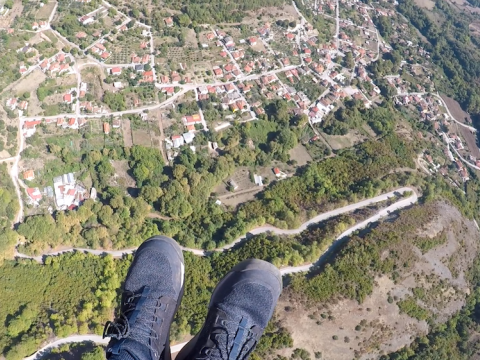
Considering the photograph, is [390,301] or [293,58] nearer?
[390,301]

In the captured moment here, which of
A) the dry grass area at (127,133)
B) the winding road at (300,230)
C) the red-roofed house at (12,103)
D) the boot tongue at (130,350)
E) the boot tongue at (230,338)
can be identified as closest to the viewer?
the boot tongue at (130,350)

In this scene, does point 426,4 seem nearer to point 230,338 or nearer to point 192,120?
point 192,120

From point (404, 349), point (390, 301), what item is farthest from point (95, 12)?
point (404, 349)

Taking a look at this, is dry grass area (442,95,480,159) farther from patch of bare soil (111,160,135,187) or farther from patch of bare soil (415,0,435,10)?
patch of bare soil (111,160,135,187)

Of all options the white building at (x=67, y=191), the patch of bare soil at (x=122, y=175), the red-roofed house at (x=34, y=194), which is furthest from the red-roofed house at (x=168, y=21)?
the red-roofed house at (x=34, y=194)

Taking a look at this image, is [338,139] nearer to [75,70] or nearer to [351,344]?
[351,344]

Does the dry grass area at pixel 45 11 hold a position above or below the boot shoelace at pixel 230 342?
below

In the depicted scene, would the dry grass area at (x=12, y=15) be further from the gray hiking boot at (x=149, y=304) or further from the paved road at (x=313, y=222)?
the gray hiking boot at (x=149, y=304)
